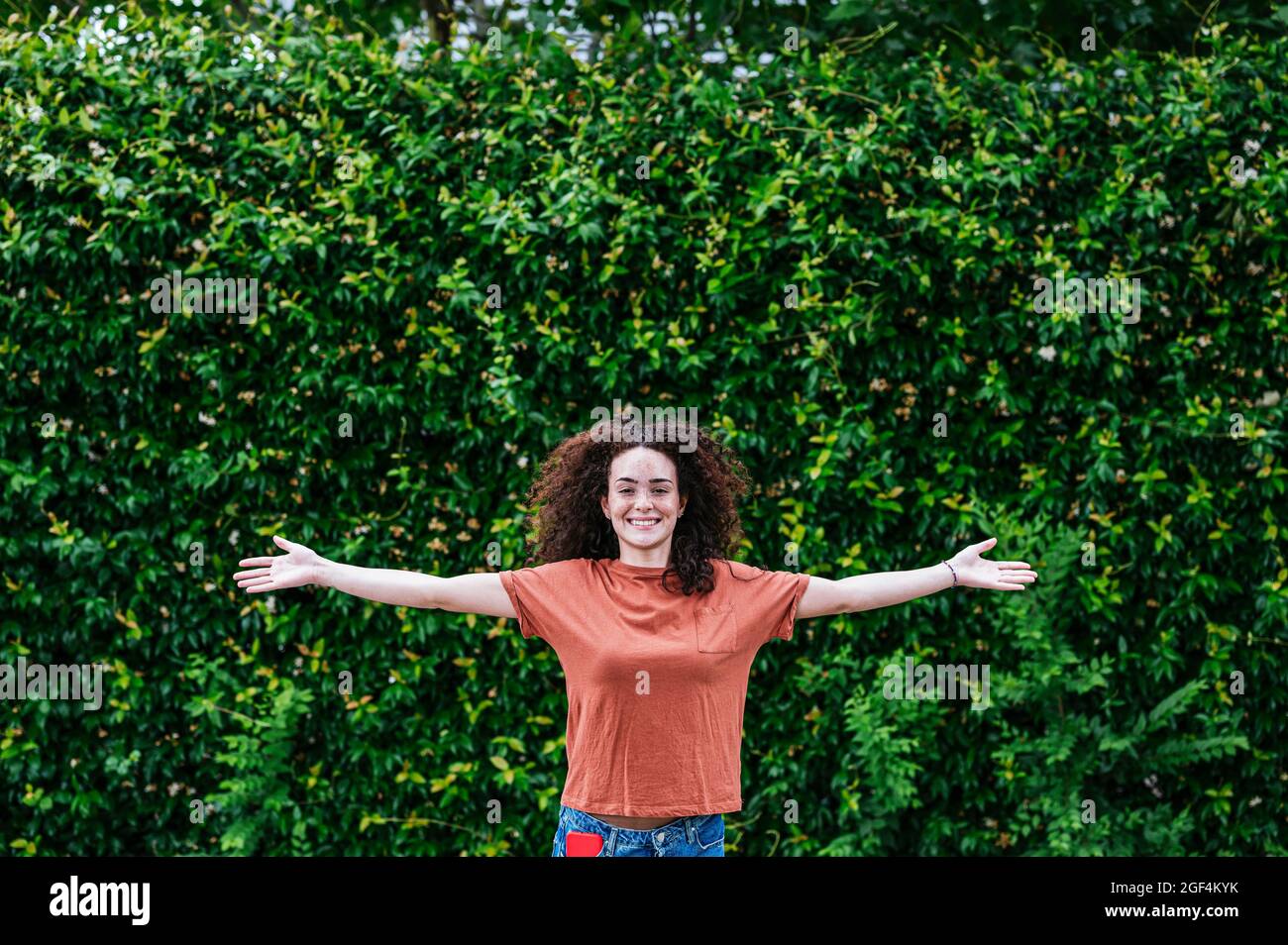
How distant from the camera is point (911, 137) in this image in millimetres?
4520

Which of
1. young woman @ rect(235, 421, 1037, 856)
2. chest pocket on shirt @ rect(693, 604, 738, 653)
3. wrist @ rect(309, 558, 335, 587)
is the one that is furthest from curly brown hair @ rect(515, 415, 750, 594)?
wrist @ rect(309, 558, 335, 587)

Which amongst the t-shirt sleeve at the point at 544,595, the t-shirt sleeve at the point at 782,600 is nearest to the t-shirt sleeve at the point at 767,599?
the t-shirt sleeve at the point at 782,600

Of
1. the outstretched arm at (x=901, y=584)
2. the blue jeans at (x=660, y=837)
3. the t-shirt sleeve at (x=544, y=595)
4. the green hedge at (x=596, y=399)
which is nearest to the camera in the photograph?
the blue jeans at (x=660, y=837)

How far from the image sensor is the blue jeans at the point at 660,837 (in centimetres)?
263

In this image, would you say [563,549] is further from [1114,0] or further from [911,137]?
[1114,0]

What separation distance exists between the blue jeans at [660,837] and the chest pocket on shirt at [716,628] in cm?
38

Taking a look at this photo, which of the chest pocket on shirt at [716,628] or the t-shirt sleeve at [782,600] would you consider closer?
the chest pocket on shirt at [716,628]

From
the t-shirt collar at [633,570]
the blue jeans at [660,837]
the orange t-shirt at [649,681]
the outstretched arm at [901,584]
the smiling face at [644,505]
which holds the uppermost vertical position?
the smiling face at [644,505]

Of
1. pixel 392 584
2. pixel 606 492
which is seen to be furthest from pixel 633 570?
pixel 392 584

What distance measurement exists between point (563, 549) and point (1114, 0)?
12.8 feet

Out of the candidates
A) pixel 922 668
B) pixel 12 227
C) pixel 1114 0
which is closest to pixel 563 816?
pixel 922 668

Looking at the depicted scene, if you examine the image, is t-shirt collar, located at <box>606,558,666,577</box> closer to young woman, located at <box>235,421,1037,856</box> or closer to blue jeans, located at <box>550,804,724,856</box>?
young woman, located at <box>235,421,1037,856</box>

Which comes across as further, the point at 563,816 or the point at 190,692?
the point at 190,692

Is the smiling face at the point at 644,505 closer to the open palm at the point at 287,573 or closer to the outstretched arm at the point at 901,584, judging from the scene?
the outstretched arm at the point at 901,584
